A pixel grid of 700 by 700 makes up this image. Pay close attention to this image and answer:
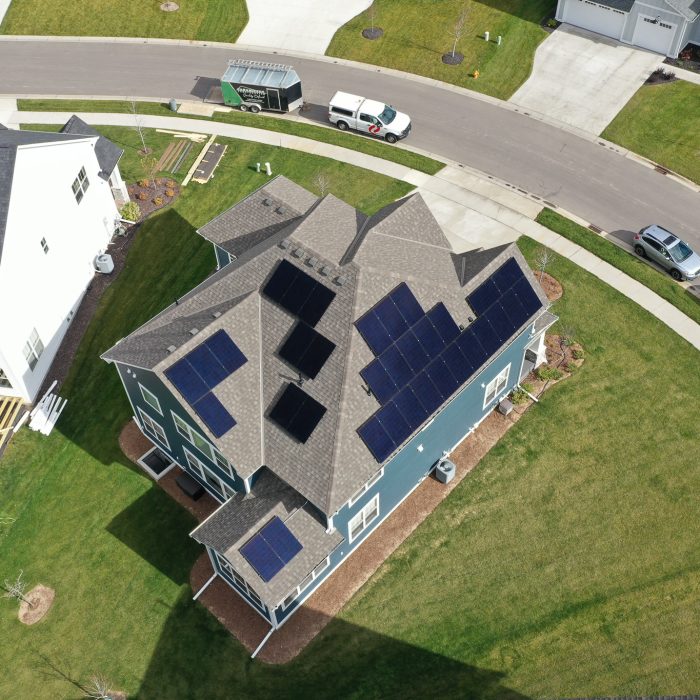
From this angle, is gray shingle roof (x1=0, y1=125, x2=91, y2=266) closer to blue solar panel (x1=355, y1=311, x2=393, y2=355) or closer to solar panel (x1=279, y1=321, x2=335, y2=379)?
solar panel (x1=279, y1=321, x2=335, y2=379)

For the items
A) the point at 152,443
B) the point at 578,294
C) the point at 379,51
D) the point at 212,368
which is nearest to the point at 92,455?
the point at 152,443

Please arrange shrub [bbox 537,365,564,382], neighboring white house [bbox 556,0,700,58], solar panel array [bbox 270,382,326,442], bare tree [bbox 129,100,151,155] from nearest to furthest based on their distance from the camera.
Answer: solar panel array [bbox 270,382,326,442], shrub [bbox 537,365,564,382], bare tree [bbox 129,100,151,155], neighboring white house [bbox 556,0,700,58]

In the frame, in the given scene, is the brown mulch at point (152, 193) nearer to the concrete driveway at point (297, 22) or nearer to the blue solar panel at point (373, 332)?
the concrete driveway at point (297, 22)

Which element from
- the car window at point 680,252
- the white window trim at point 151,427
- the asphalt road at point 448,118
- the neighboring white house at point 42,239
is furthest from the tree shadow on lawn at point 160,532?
the car window at point 680,252

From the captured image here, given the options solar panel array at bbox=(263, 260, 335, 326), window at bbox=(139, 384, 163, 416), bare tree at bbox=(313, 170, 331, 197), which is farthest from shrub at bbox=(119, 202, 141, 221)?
solar panel array at bbox=(263, 260, 335, 326)

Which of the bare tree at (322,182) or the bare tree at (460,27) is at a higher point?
the bare tree at (460,27)

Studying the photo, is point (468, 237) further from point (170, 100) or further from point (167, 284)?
point (170, 100)

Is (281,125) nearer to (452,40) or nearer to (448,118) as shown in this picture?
(448,118)
